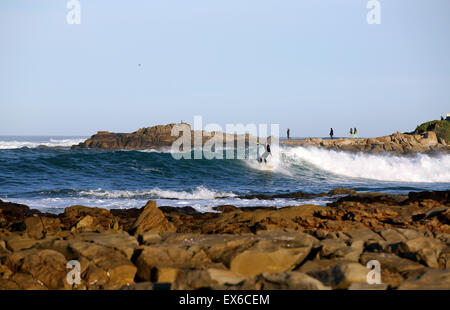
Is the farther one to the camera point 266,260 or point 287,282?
point 266,260

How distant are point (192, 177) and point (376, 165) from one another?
13498 mm

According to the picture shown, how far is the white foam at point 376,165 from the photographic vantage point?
28.0 m

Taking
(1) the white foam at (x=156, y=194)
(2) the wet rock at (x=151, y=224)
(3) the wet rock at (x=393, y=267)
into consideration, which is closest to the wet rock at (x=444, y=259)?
(3) the wet rock at (x=393, y=267)

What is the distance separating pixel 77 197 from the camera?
16453 millimetres

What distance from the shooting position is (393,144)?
4266 cm

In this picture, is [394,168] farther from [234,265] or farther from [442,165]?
[234,265]

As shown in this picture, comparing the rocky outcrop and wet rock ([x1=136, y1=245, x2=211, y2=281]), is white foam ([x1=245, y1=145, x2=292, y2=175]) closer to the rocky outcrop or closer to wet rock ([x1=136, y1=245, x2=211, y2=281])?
the rocky outcrop

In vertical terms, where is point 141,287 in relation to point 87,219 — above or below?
below

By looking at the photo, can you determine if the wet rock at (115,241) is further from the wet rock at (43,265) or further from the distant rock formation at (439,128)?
the distant rock formation at (439,128)

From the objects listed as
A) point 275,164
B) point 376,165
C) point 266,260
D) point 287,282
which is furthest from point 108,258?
point 376,165

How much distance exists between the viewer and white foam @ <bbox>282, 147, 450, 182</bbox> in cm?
2797

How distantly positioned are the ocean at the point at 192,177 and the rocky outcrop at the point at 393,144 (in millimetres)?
6742

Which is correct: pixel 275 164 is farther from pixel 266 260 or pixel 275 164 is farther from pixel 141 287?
pixel 141 287

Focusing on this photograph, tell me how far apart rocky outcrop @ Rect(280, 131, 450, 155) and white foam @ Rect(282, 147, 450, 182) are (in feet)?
20.7
